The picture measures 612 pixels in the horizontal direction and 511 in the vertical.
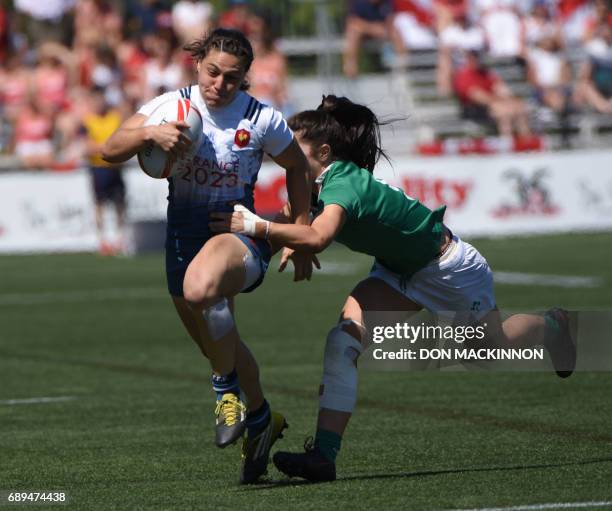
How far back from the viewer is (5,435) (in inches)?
307

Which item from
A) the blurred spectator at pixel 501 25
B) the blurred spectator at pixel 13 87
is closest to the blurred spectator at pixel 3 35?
the blurred spectator at pixel 13 87

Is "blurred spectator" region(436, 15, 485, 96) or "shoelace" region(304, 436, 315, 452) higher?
"blurred spectator" region(436, 15, 485, 96)

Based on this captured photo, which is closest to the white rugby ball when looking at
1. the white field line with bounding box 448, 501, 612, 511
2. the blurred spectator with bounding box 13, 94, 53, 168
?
the white field line with bounding box 448, 501, 612, 511

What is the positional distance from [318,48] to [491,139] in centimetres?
367

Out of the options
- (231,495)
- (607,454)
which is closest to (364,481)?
(231,495)

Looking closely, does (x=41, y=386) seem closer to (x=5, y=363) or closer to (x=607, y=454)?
(x=5, y=363)

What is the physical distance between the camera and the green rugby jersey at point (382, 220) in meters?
6.33

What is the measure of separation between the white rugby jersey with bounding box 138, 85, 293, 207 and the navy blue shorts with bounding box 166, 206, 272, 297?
0.12 meters

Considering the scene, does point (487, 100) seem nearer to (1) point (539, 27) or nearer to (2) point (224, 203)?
(1) point (539, 27)

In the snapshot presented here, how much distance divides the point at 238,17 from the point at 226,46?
1828 centimetres

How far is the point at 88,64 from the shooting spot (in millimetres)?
23656

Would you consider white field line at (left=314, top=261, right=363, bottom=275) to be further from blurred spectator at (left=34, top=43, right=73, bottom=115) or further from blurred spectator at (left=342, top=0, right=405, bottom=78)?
blurred spectator at (left=342, top=0, right=405, bottom=78)

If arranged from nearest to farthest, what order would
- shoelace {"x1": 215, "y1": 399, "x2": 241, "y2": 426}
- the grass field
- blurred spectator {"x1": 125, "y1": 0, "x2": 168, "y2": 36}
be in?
the grass field, shoelace {"x1": 215, "y1": 399, "x2": 241, "y2": 426}, blurred spectator {"x1": 125, "y1": 0, "x2": 168, "y2": 36}

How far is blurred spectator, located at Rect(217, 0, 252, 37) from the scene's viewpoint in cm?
2419
